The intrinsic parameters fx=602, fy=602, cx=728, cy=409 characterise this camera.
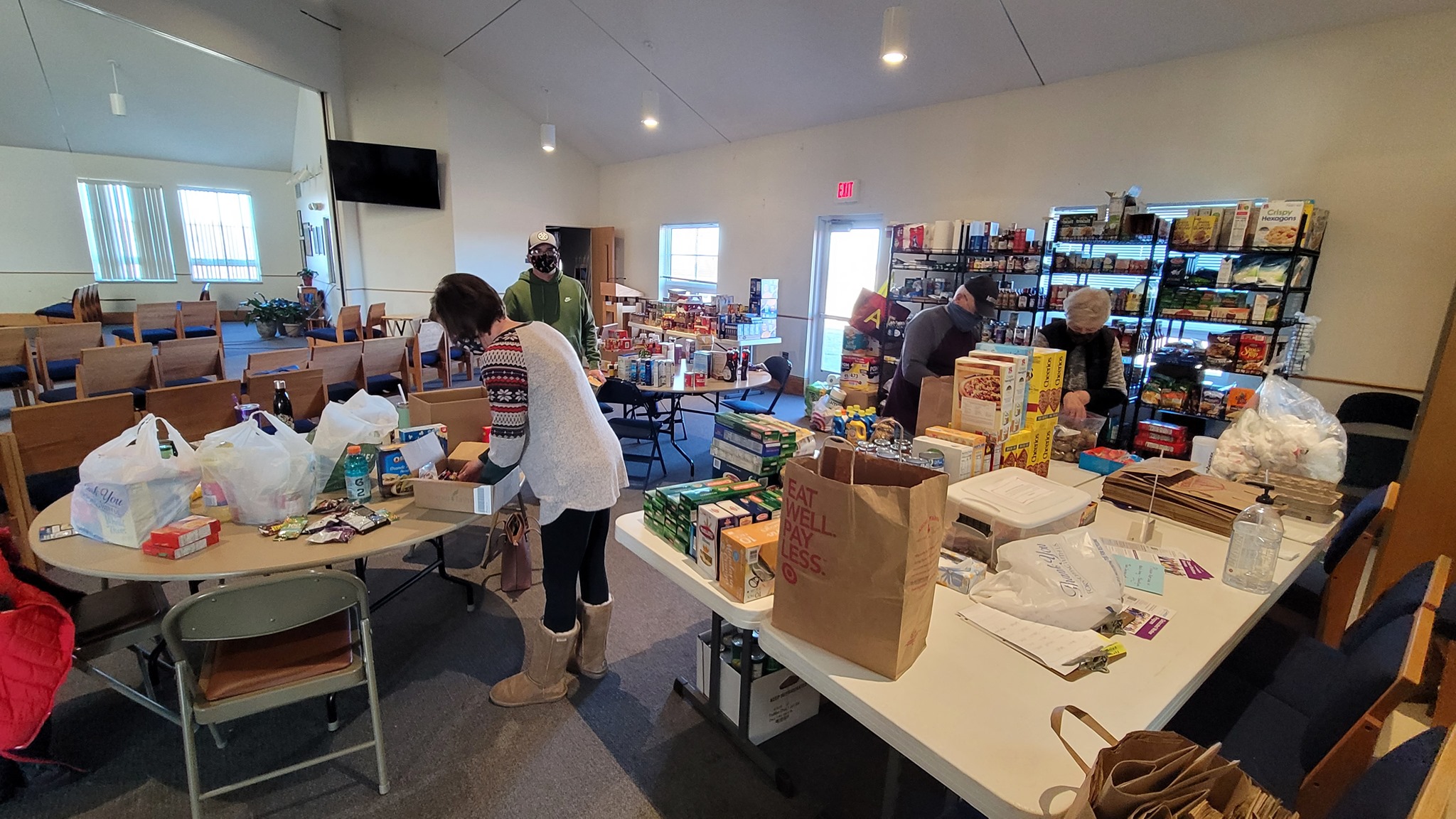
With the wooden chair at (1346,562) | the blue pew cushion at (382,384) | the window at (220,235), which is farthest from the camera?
the window at (220,235)

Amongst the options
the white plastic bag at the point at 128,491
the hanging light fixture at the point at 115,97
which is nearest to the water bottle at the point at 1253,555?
the white plastic bag at the point at 128,491

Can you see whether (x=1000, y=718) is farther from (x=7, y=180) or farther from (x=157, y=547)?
(x=7, y=180)

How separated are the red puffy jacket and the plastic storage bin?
2.28 metres

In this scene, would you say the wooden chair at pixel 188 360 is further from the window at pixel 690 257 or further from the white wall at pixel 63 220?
the white wall at pixel 63 220

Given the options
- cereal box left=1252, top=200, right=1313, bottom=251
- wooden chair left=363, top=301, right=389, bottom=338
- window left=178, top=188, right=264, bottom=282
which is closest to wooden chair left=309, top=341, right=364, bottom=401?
wooden chair left=363, top=301, right=389, bottom=338

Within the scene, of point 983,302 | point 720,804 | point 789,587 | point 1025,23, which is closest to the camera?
point 789,587

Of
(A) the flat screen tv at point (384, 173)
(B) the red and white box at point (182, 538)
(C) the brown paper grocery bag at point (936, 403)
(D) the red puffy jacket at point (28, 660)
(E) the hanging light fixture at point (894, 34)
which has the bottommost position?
(D) the red puffy jacket at point (28, 660)

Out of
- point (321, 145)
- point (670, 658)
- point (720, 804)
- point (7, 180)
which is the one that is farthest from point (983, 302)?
point (7, 180)

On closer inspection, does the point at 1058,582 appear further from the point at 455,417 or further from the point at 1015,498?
the point at 455,417

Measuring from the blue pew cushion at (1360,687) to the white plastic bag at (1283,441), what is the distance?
2.86 feet

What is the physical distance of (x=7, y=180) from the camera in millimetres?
8672

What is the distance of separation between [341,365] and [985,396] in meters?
4.66

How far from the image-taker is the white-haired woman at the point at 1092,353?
118 inches

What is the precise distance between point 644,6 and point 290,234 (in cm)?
1011
